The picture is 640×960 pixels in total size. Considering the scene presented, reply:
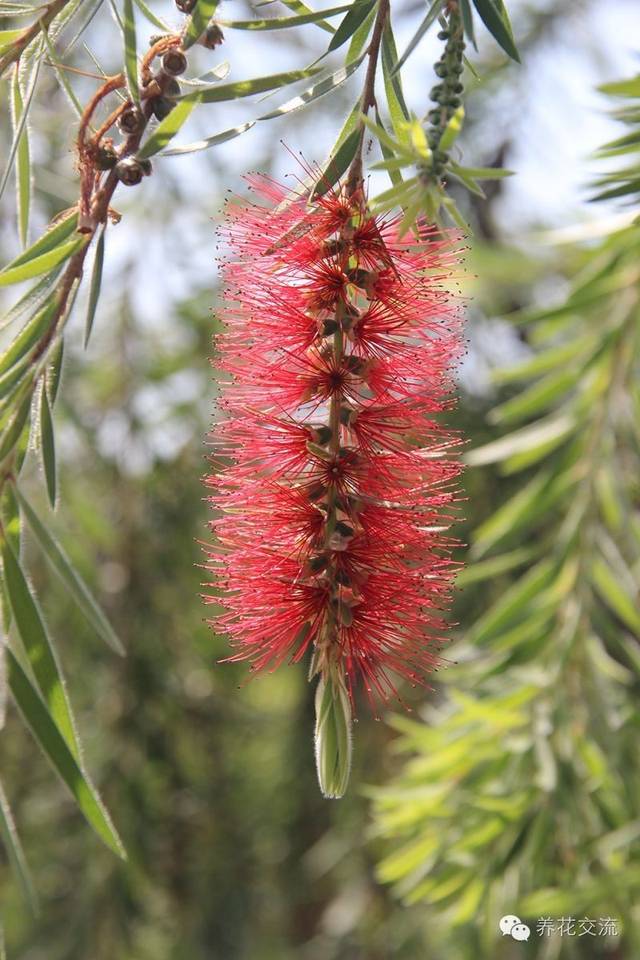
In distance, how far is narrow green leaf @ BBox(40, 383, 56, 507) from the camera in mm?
928

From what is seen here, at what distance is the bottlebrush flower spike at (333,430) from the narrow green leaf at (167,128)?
0.41 ft

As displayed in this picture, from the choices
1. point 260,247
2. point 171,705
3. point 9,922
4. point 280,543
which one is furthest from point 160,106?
point 9,922

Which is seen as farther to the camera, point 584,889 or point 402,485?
point 584,889

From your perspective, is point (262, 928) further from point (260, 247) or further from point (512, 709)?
point (260, 247)

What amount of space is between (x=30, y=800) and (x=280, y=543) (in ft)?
7.50

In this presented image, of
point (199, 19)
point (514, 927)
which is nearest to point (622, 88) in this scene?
point (199, 19)

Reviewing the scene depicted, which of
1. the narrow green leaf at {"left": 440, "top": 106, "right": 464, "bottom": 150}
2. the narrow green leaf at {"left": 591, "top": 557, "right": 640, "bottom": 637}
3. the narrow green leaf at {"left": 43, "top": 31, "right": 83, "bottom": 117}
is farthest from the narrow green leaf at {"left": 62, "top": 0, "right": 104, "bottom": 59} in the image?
the narrow green leaf at {"left": 591, "top": 557, "right": 640, "bottom": 637}

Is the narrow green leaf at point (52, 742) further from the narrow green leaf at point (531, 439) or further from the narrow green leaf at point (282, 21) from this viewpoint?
the narrow green leaf at point (531, 439)

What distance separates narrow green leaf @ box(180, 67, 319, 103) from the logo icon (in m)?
1.35

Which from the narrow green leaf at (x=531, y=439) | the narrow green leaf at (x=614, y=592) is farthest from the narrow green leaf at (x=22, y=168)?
the narrow green leaf at (x=614, y=592)

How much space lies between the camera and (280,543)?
3.31 ft

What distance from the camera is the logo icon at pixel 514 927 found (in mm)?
1734

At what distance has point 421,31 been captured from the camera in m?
0.82

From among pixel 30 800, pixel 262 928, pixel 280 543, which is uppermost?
pixel 280 543
